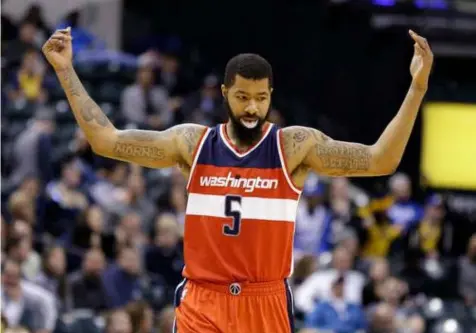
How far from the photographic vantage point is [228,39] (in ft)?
74.2

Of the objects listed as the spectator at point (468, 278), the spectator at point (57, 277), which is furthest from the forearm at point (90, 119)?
the spectator at point (468, 278)

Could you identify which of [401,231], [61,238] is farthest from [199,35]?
[61,238]

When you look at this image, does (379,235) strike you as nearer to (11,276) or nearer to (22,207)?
(22,207)

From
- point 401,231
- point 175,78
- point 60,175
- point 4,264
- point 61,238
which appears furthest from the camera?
point 175,78

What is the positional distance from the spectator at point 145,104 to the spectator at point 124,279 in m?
4.62

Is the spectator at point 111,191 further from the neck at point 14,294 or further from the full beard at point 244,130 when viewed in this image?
the full beard at point 244,130

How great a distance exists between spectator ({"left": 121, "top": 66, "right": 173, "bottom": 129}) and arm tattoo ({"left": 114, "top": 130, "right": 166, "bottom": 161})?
1069cm

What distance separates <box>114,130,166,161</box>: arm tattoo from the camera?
691 cm

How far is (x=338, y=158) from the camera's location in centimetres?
686

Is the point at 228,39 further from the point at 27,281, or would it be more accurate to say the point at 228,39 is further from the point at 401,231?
the point at 27,281

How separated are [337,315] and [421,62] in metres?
7.16

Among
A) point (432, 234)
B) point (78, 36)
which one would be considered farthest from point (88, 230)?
point (78, 36)

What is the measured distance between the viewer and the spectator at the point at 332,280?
45.9ft

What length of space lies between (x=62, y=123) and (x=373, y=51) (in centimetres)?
663
